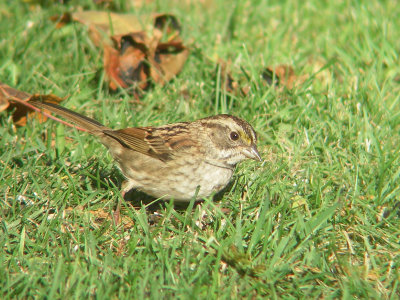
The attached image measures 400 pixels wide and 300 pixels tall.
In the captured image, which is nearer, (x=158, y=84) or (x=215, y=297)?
(x=215, y=297)

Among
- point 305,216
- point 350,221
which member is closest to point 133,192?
point 305,216

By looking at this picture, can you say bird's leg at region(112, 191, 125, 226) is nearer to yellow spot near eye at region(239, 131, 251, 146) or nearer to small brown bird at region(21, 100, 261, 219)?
small brown bird at region(21, 100, 261, 219)

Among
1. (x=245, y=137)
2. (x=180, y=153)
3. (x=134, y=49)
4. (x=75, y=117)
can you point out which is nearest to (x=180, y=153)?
(x=180, y=153)

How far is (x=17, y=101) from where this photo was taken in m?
5.03

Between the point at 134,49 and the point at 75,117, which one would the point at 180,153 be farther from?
the point at 134,49

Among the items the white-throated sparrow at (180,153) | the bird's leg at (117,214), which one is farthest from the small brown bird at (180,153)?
the bird's leg at (117,214)

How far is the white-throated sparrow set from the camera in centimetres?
428

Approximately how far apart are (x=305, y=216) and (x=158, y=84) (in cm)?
236

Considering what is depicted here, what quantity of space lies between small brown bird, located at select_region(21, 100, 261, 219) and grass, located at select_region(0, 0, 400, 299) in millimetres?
204

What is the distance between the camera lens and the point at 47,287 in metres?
3.28

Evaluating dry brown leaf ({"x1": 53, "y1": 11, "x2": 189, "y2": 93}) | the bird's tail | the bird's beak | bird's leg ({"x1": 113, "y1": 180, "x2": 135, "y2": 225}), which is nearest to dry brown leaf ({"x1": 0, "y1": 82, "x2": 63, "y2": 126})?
the bird's tail

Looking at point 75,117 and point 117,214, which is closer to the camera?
point 117,214

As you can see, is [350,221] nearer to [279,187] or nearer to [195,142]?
[279,187]

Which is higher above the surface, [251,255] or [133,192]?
[251,255]
